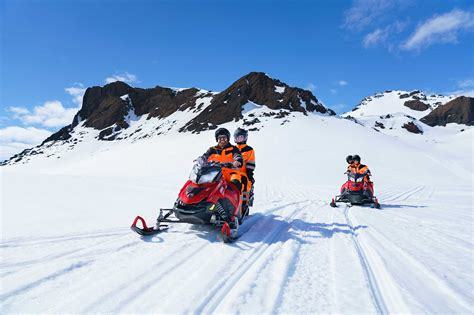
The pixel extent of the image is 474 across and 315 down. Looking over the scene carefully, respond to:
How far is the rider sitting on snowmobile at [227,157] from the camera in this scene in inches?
274

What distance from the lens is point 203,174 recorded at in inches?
237

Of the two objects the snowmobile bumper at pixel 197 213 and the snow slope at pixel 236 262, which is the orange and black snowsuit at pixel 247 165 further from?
the snowmobile bumper at pixel 197 213

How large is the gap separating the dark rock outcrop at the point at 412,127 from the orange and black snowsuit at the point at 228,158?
120938mm

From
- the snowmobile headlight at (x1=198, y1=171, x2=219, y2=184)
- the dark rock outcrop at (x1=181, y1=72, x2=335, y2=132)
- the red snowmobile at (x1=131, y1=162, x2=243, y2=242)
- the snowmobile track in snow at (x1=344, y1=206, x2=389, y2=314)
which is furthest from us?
the dark rock outcrop at (x1=181, y1=72, x2=335, y2=132)

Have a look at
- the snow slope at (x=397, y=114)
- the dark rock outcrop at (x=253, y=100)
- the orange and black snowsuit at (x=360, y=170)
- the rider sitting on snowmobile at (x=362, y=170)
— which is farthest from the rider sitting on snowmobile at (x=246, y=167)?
the snow slope at (x=397, y=114)

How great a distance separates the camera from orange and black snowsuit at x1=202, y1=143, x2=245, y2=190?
7.00 metres

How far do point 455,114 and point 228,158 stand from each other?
16232cm

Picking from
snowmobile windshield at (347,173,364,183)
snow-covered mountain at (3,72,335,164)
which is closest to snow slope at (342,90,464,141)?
snow-covered mountain at (3,72,335,164)

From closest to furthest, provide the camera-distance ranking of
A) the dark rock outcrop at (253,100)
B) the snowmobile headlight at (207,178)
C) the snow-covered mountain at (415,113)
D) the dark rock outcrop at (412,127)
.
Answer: the snowmobile headlight at (207,178)
the dark rock outcrop at (253,100)
the dark rock outcrop at (412,127)
the snow-covered mountain at (415,113)

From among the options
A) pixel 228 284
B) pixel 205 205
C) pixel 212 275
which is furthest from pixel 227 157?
pixel 228 284

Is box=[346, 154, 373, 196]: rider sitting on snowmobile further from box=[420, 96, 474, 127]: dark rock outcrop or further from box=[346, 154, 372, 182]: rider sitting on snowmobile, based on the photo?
box=[420, 96, 474, 127]: dark rock outcrop

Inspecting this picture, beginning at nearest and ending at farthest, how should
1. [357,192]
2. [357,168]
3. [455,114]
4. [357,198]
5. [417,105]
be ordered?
1. [357,198]
2. [357,192]
3. [357,168]
4. [455,114]
5. [417,105]

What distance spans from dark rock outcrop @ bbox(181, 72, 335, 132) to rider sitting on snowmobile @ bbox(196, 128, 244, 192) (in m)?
63.7

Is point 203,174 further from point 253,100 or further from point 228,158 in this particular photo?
point 253,100
